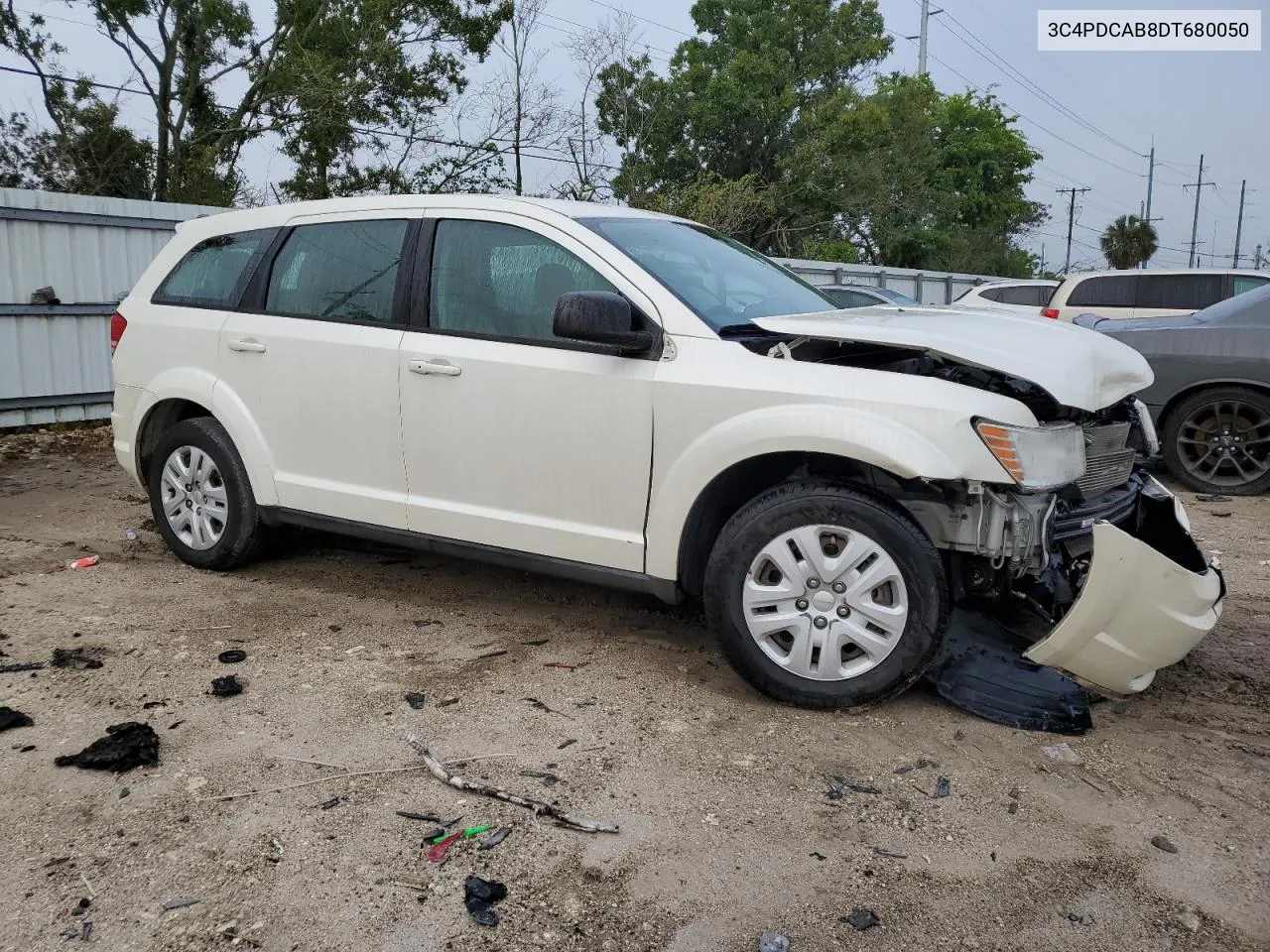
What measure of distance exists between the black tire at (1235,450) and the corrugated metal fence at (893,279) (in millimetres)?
12329

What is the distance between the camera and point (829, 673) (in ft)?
12.2

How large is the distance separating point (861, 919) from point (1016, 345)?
2009mm

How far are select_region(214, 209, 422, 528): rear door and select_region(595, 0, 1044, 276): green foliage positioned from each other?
21367 millimetres

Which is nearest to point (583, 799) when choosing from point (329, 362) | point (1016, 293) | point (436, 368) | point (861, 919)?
point (861, 919)

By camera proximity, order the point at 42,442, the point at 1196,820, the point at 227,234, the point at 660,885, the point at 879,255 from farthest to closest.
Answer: the point at 879,255 → the point at 42,442 → the point at 227,234 → the point at 1196,820 → the point at 660,885

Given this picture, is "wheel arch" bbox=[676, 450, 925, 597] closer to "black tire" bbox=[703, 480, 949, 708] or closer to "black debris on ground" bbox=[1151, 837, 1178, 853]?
"black tire" bbox=[703, 480, 949, 708]

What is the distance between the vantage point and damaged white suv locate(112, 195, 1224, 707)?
3561 millimetres

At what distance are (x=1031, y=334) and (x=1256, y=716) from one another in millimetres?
1560

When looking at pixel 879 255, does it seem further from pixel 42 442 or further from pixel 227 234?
pixel 227 234

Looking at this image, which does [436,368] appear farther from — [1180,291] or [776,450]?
[1180,291]

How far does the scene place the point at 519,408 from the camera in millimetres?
4270

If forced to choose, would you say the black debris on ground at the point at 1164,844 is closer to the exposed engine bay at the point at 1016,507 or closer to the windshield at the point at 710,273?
the exposed engine bay at the point at 1016,507

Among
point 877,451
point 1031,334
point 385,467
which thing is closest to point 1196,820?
point 877,451

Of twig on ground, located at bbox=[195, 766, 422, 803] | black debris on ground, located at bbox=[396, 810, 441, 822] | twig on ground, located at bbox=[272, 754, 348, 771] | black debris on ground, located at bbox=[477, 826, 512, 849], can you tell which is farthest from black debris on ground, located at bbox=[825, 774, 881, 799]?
twig on ground, located at bbox=[272, 754, 348, 771]
